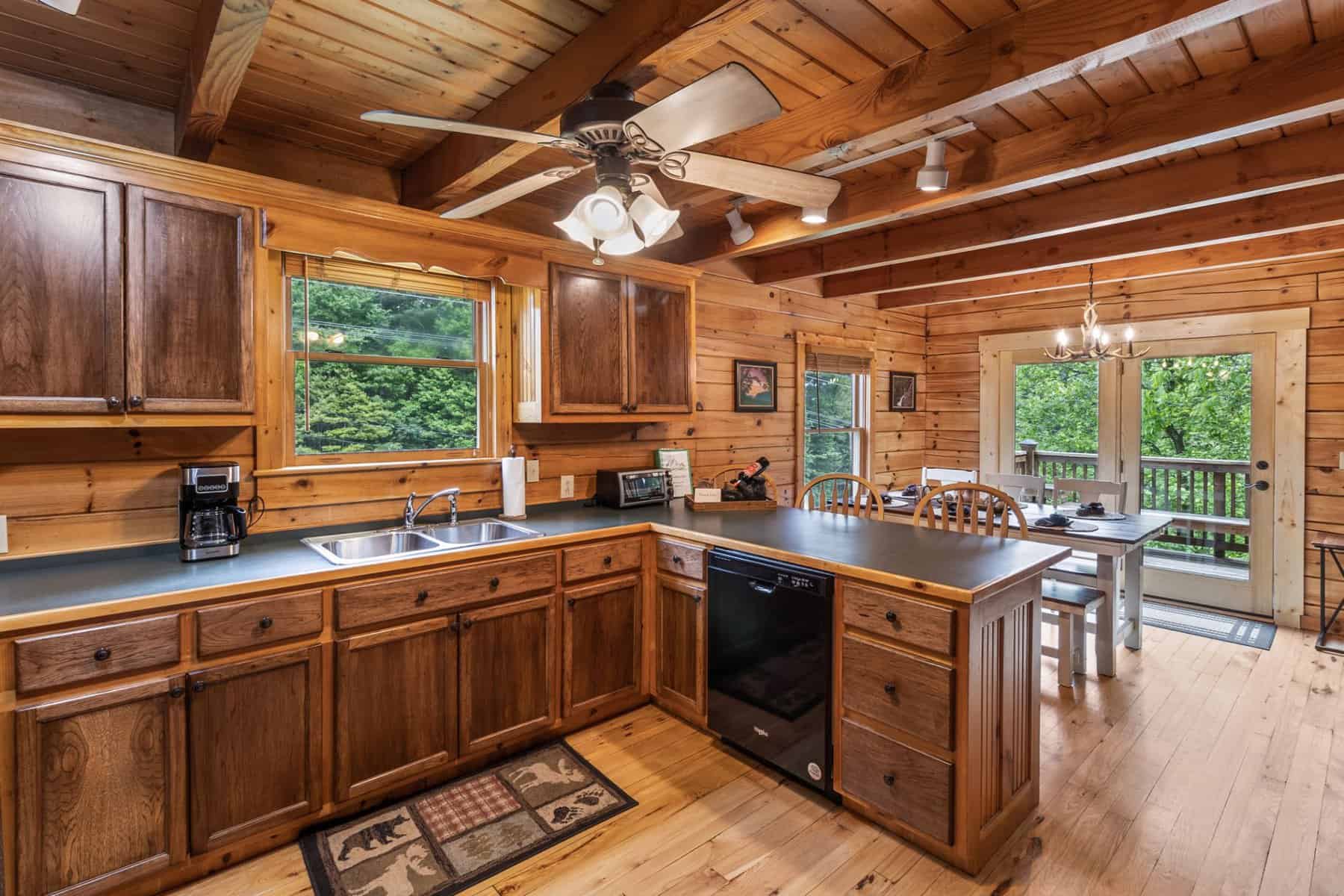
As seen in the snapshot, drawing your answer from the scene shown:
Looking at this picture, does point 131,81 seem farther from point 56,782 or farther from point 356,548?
point 56,782

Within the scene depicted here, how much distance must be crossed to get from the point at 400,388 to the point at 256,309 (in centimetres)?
76

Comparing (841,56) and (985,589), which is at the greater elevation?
(841,56)

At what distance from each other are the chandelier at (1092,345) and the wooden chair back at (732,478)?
217 centimetres

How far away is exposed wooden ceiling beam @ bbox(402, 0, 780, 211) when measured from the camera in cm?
150

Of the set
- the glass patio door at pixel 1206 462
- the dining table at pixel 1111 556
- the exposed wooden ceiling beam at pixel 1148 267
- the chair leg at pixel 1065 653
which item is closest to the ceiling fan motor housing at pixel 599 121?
the dining table at pixel 1111 556

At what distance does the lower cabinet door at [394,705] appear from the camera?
216 centimetres

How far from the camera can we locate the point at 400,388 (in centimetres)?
297

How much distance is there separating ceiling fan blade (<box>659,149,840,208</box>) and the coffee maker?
1.78m

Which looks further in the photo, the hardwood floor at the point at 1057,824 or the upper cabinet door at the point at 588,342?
the upper cabinet door at the point at 588,342

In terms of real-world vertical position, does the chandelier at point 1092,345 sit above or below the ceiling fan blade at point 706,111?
below

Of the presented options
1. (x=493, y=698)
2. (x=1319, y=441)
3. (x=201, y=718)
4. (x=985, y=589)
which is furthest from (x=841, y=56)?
(x=1319, y=441)

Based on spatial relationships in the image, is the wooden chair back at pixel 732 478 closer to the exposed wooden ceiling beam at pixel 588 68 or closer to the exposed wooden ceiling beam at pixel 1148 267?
the exposed wooden ceiling beam at pixel 588 68

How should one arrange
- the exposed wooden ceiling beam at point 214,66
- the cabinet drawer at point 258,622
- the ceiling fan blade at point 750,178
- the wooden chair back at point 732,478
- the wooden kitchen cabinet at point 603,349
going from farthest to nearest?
the wooden chair back at point 732,478 → the wooden kitchen cabinet at point 603,349 → the cabinet drawer at point 258,622 → the ceiling fan blade at point 750,178 → the exposed wooden ceiling beam at point 214,66

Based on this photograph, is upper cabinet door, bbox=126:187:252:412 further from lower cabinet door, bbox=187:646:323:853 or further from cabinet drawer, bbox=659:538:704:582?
cabinet drawer, bbox=659:538:704:582
